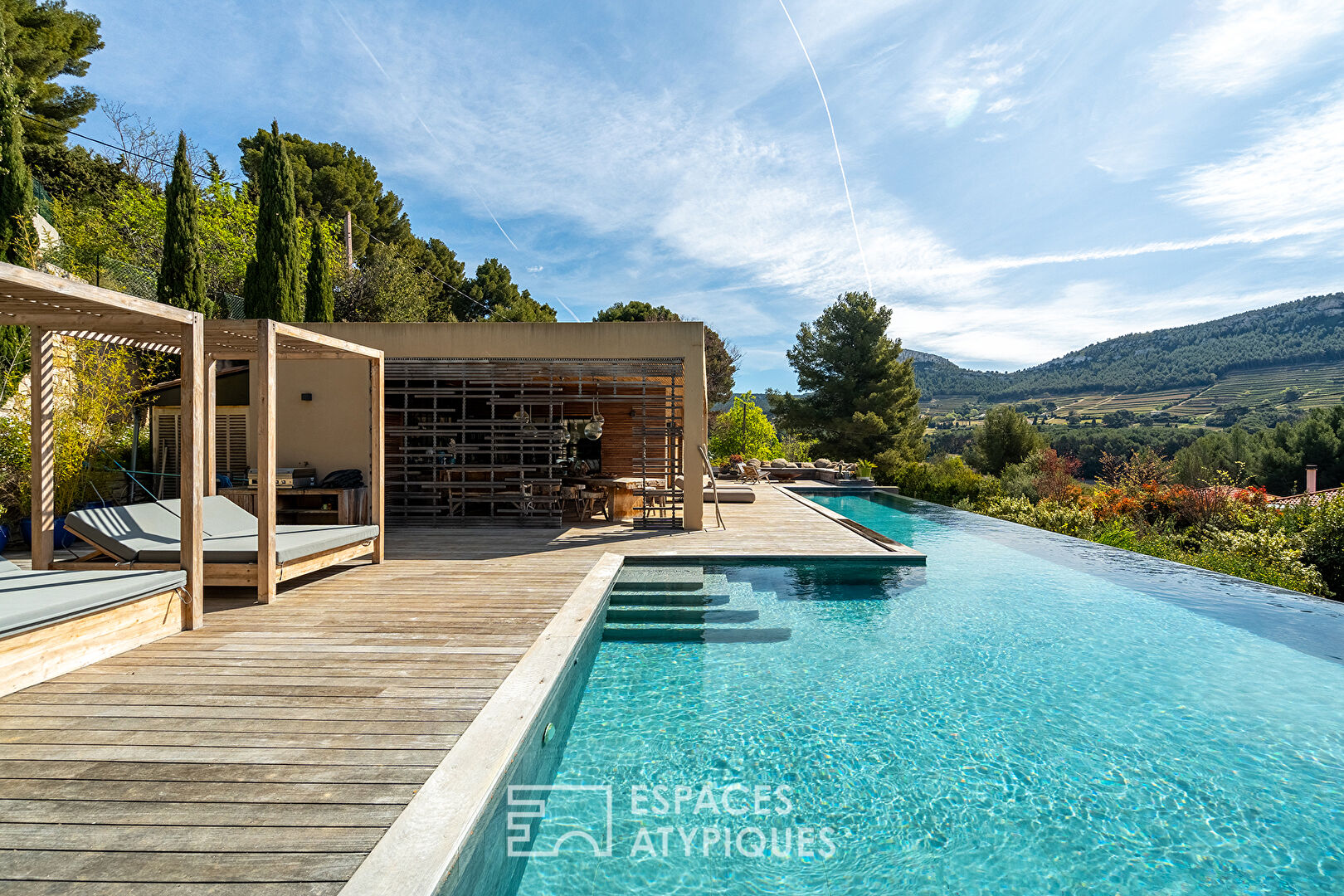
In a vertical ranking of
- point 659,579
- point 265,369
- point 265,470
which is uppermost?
point 265,369

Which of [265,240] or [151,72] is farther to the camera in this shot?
[151,72]

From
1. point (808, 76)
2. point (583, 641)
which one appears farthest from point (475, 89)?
point (583, 641)

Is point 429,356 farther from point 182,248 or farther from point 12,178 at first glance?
point 182,248

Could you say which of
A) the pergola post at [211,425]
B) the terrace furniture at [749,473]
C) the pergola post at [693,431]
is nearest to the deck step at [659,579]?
the pergola post at [693,431]

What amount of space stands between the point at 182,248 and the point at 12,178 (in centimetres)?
387

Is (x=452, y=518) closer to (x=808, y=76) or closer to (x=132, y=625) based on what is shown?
(x=132, y=625)

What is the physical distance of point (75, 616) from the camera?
3.49 m

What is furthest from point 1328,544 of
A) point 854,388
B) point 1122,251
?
point 854,388

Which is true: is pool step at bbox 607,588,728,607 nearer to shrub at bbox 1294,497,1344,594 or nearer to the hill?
shrub at bbox 1294,497,1344,594

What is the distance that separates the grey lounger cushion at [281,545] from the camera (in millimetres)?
4875

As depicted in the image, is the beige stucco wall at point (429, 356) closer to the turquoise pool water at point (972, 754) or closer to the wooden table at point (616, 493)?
the wooden table at point (616, 493)

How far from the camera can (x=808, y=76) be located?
1361 cm

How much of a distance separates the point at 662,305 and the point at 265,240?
24069mm

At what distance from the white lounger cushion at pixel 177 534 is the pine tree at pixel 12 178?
977 cm
